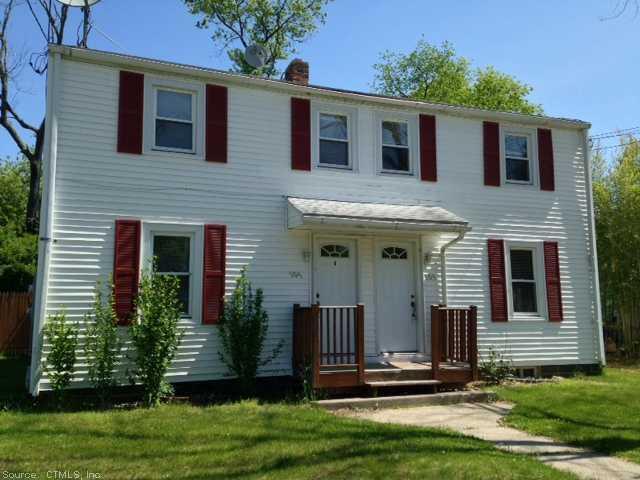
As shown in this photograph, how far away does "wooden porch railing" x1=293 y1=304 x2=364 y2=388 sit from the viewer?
27.7ft

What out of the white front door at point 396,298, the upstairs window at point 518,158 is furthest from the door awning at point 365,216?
the upstairs window at point 518,158

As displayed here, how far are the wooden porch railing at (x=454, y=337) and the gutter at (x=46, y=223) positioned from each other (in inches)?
229

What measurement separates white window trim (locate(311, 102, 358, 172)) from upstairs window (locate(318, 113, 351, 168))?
0.14 ft

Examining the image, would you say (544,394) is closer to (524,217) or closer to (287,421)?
(524,217)

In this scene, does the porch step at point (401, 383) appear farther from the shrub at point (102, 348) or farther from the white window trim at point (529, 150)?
the white window trim at point (529, 150)

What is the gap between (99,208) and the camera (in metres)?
8.52

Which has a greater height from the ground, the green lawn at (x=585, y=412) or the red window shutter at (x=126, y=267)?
the red window shutter at (x=126, y=267)

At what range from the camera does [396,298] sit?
10.3 m

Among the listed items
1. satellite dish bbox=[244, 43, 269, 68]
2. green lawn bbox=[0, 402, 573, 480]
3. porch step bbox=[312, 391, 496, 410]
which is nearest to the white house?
porch step bbox=[312, 391, 496, 410]

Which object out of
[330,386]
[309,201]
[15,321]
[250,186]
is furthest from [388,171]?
[15,321]

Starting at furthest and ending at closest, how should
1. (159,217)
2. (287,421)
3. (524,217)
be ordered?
(524,217) → (159,217) → (287,421)

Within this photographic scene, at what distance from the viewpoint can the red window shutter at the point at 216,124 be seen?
930 cm

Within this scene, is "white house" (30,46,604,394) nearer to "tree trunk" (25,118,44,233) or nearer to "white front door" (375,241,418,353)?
"white front door" (375,241,418,353)

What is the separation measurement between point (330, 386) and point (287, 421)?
1.55 meters
